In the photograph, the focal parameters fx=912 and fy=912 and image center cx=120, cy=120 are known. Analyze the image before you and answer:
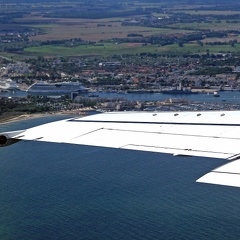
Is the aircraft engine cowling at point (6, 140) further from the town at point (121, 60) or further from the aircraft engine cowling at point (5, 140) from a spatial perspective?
the town at point (121, 60)

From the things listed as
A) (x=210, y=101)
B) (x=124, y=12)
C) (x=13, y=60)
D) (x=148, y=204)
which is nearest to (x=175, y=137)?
A: (x=148, y=204)

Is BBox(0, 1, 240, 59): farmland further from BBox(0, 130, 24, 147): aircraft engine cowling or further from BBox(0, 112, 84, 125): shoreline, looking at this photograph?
BBox(0, 130, 24, 147): aircraft engine cowling

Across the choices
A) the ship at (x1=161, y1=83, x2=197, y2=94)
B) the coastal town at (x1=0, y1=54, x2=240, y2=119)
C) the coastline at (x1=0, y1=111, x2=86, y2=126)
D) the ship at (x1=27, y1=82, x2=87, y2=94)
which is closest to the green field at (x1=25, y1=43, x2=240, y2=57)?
the coastal town at (x1=0, y1=54, x2=240, y2=119)

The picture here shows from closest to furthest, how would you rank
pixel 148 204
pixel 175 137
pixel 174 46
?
pixel 175 137
pixel 148 204
pixel 174 46

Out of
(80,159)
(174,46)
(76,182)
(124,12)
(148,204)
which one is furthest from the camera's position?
(124,12)

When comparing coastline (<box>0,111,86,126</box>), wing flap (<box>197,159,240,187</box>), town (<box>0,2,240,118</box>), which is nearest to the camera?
wing flap (<box>197,159,240,187</box>)

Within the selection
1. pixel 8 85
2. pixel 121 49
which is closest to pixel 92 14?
pixel 121 49

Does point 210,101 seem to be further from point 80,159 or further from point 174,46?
point 174,46
